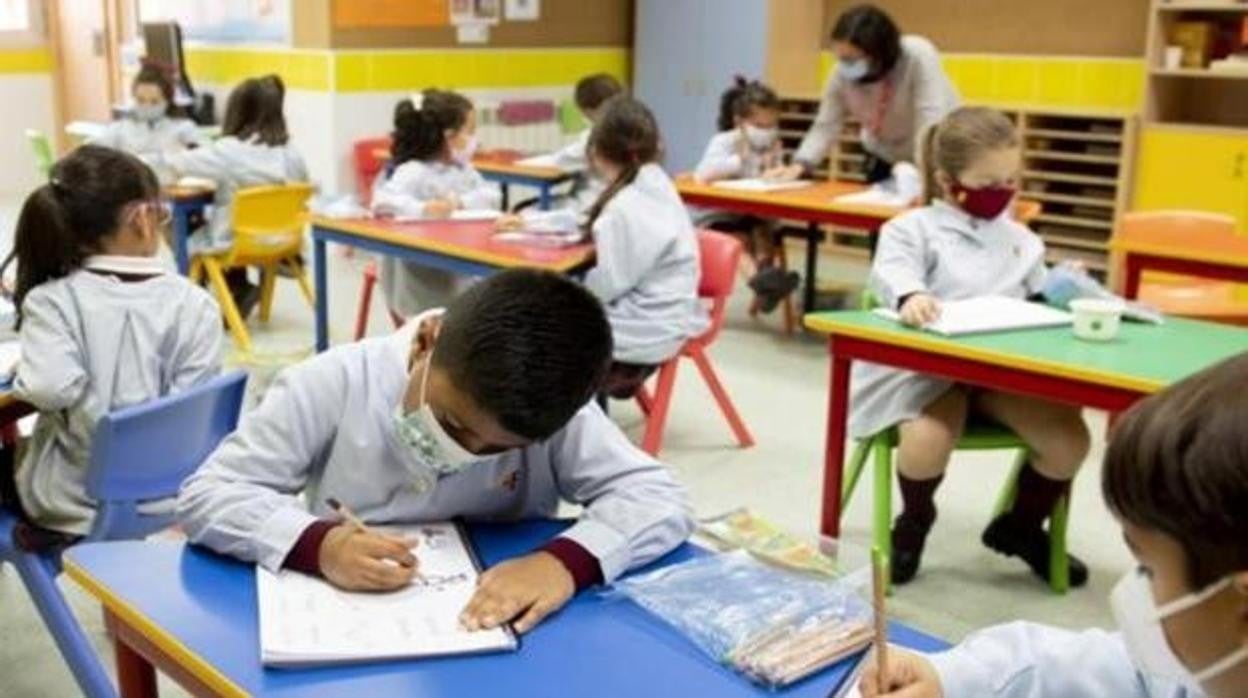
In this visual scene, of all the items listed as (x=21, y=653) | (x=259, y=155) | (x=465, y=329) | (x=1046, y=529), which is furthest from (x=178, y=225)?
(x=465, y=329)

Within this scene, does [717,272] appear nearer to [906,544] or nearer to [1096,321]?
[906,544]

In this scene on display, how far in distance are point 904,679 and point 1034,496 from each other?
1.96m

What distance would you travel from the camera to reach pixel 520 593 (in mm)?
1423

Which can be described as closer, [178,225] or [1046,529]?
[1046,529]

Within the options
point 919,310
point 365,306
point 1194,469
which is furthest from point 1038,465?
point 365,306

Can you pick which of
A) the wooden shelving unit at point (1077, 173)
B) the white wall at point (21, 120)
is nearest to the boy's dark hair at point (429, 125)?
the wooden shelving unit at point (1077, 173)

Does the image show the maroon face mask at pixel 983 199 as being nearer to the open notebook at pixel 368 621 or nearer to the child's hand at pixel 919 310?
the child's hand at pixel 919 310

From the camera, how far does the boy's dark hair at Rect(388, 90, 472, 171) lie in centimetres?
485

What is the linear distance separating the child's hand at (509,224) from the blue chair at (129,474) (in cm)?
201

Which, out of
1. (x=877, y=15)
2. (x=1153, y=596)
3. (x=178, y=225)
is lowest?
(x=178, y=225)

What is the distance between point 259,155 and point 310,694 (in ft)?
14.6

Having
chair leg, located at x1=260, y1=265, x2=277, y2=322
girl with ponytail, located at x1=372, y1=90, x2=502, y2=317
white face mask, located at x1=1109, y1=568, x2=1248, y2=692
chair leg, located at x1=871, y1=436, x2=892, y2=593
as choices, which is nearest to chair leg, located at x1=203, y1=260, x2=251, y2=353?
chair leg, located at x1=260, y1=265, x2=277, y2=322

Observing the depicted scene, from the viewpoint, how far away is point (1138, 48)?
22.0 feet

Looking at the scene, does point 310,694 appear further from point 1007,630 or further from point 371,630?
point 1007,630
